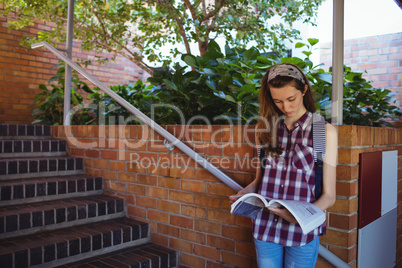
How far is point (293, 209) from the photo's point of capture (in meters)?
1.06

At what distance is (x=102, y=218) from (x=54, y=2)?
110 inches

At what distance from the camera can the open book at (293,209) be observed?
1.05 metres

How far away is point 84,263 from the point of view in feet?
6.84

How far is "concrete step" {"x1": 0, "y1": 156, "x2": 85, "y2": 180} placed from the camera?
2697 millimetres

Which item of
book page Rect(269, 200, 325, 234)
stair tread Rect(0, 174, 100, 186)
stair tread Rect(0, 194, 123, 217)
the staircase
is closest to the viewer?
book page Rect(269, 200, 325, 234)

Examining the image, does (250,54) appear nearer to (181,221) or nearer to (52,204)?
(181,221)

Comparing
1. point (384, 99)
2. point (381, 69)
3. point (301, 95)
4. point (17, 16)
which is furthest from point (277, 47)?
point (17, 16)

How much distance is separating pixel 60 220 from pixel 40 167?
711 millimetres

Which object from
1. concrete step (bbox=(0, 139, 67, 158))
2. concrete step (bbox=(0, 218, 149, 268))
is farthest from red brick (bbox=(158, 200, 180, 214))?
concrete step (bbox=(0, 139, 67, 158))

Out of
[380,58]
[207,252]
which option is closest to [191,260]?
[207,252]

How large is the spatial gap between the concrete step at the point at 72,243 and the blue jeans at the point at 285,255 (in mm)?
1257

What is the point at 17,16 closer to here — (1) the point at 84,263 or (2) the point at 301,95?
(1) the point at 84,263

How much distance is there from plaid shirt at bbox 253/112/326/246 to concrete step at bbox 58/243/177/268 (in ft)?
3.43

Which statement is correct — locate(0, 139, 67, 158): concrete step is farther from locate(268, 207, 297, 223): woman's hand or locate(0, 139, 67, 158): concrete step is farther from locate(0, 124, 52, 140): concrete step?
locate(268, 207, 297, 223): woman's hand
